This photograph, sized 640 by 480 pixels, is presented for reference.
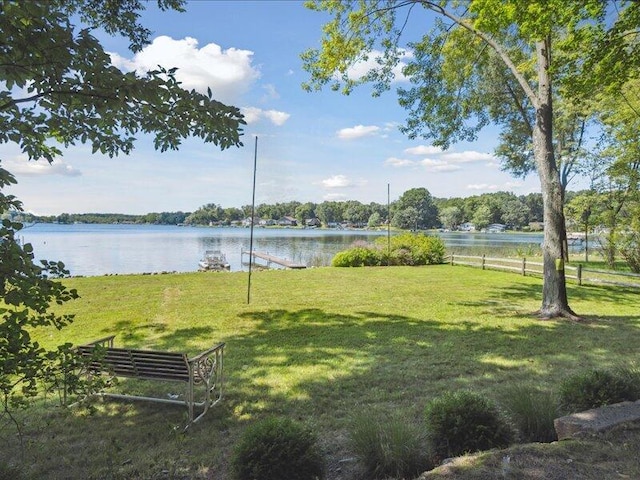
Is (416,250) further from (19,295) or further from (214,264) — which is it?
(19,295)

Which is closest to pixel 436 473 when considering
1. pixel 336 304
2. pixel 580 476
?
pixel 580 476

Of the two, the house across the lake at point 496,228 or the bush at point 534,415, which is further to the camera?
the house across the lake at point 496,228

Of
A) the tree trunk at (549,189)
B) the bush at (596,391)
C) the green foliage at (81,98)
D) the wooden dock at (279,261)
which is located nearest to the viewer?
the green foliage at (81,98)

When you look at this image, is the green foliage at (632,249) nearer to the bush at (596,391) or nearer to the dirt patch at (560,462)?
the bush at (596,391)

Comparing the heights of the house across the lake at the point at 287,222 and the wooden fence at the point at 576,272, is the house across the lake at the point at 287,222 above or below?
above

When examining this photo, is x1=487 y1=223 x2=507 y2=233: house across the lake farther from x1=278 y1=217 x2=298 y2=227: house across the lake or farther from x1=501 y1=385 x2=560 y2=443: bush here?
x1=501 y1=385 x2=560 y2=443: bush

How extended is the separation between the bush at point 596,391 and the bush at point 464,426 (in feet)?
2.50

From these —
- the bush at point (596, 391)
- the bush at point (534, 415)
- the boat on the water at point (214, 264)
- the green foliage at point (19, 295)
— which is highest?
the green foliage at point (19, 295)

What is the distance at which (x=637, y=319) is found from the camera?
26.5 feet

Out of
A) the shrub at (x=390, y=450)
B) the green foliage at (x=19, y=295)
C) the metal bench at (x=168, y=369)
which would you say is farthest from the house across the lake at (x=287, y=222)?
the green foliage at (x=19, y=295)

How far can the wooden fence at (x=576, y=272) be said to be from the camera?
12.4 meters

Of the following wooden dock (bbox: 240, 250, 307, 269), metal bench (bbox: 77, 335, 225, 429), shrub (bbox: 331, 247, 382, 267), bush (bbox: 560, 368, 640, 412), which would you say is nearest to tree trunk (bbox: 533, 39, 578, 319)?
bush (bbox: 560, 368, 640, 412)

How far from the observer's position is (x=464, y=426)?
2.93m

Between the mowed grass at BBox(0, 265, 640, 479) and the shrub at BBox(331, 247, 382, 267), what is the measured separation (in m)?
6.77
